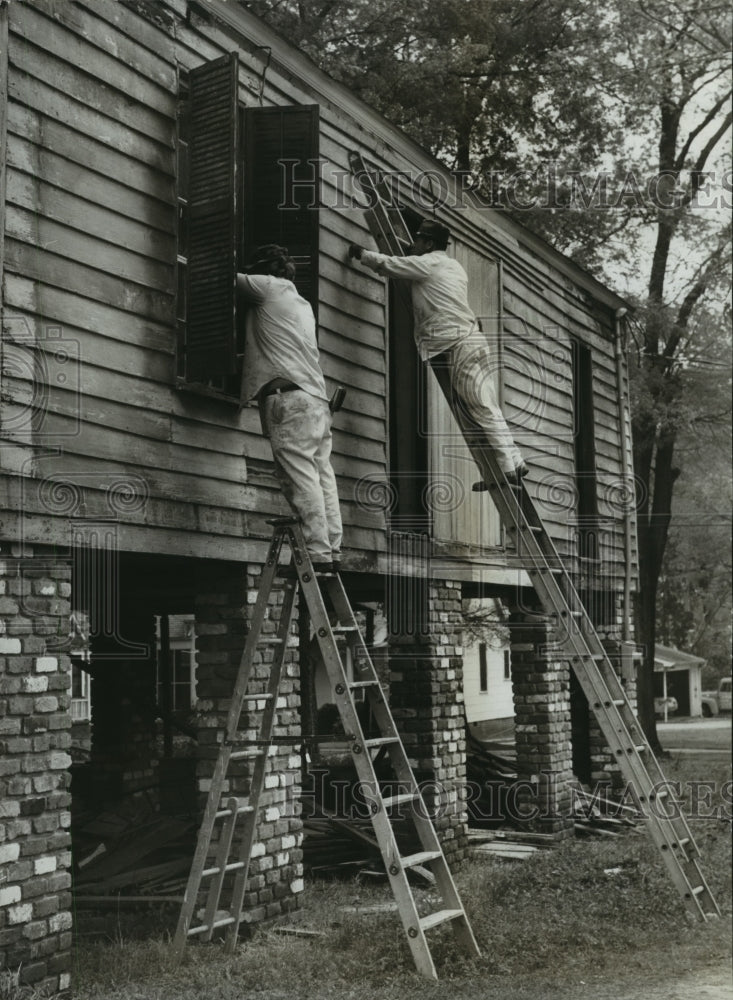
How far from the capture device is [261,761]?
288 inches

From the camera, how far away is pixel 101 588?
9.73 metres

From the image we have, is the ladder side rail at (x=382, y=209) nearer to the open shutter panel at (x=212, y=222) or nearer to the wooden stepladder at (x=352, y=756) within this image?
the open shutter panel at (x=212, y=222)

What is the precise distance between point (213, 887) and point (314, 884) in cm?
315

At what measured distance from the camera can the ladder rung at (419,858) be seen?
20.6 feet

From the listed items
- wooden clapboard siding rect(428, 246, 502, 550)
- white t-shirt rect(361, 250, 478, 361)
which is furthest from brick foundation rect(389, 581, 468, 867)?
white t-shirt rect(361, 250, 478, 361)

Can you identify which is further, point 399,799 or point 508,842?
point 508,842

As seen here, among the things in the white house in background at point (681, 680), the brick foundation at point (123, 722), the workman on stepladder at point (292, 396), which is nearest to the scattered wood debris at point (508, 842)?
the brick foundation at point (123, 722)

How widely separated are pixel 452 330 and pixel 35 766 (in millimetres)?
4384

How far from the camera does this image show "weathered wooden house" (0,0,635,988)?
6.30 meters

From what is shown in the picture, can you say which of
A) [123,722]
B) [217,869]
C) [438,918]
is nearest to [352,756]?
[438,918]

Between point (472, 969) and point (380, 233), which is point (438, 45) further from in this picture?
point (472, 969)

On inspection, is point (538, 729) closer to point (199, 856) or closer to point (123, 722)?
point (123, 722)

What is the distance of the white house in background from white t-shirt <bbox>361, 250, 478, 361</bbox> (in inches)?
1484

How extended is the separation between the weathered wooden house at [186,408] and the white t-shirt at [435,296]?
2.55 feet
